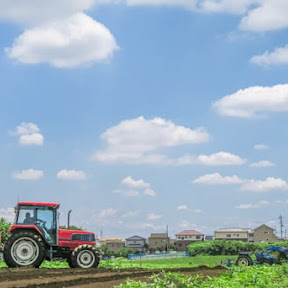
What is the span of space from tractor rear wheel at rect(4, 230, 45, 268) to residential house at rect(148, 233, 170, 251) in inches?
4188

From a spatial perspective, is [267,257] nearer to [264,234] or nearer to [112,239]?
[264,234]

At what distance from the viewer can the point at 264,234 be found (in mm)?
124750

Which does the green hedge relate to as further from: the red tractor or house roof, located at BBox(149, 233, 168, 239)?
house roof, located at BBox(149, 233, 168, 239)

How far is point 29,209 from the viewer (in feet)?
65.2

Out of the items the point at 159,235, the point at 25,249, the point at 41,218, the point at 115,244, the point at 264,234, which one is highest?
the point at 41,218

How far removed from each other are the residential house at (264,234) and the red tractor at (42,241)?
10916cm

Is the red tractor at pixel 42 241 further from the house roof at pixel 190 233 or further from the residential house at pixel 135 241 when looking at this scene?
the residential house at pixel 135 241

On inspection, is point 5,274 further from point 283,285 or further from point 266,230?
point 266,230

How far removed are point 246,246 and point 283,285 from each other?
191ft

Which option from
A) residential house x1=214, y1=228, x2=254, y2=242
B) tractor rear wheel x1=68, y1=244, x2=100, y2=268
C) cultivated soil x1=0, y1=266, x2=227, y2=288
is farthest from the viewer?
residential house x1=214, y1=228, x2=254, y2=242

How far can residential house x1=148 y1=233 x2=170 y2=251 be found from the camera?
408ft

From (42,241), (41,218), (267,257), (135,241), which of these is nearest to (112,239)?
(135,241)

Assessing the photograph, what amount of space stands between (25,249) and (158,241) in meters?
110

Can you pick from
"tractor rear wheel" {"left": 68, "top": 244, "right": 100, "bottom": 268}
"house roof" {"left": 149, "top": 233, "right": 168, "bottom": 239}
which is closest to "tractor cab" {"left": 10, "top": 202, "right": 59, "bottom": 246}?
"tractor rear wheel" {"left": 68, "top": 244, "right": 100, "bottom": 268}
